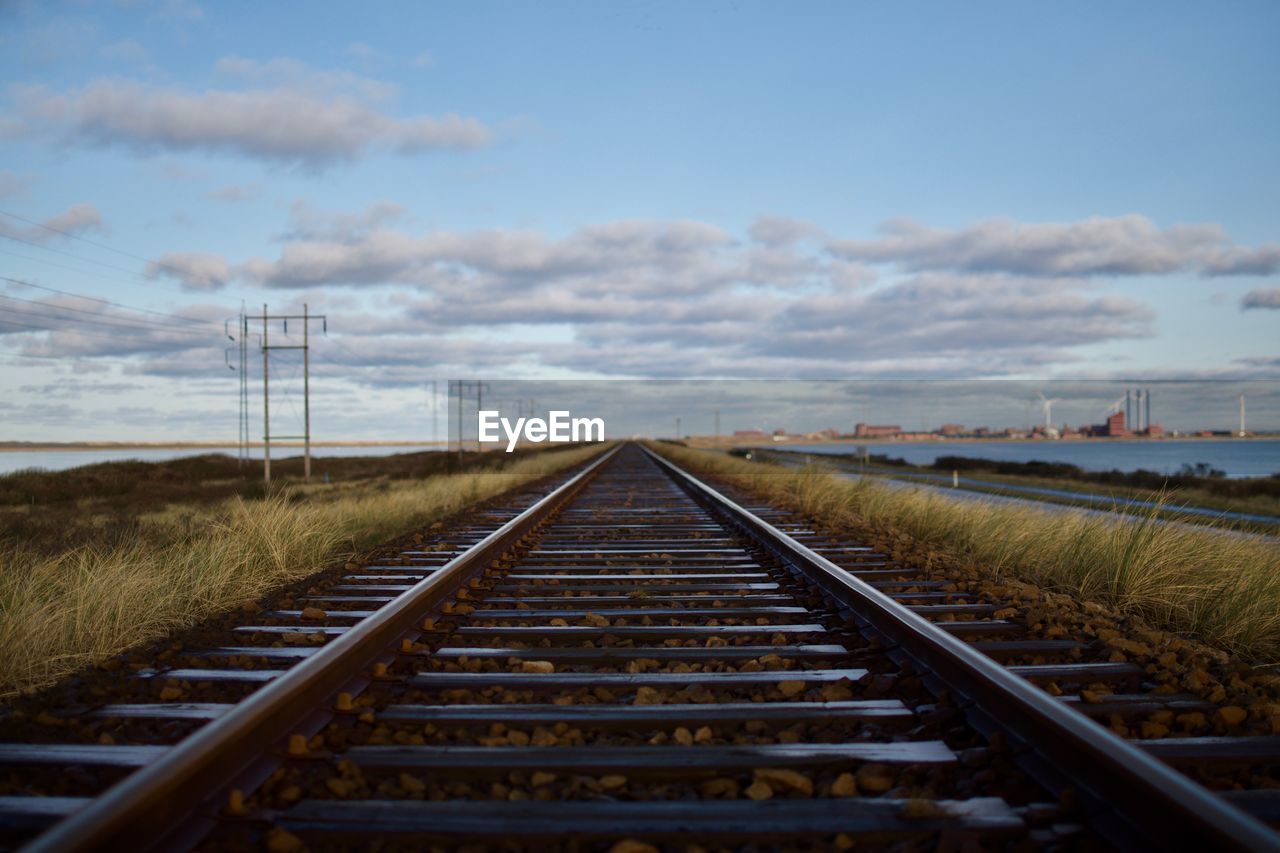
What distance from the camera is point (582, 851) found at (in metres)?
2.48

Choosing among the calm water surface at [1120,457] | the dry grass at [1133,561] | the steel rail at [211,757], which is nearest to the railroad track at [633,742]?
the steel rail at [211,757]

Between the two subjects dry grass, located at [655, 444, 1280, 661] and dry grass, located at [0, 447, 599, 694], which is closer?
dry grass, located at [0, 447, 599, 694]

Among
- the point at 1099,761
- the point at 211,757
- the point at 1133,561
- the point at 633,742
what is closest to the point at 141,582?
the point at 211,757

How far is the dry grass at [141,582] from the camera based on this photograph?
→ 15.5 feet

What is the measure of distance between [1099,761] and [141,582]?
5.67 m

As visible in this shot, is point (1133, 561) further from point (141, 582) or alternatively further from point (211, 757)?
point (141, 582)

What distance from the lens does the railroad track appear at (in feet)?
8.28

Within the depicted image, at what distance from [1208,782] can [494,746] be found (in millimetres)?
2365

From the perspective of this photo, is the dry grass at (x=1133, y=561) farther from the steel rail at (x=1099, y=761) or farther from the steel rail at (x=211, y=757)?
the steel rail at (x=211, y=757)

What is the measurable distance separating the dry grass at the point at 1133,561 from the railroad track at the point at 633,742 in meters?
1.19

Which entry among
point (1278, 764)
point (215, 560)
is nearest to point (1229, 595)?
point (1278, 764)

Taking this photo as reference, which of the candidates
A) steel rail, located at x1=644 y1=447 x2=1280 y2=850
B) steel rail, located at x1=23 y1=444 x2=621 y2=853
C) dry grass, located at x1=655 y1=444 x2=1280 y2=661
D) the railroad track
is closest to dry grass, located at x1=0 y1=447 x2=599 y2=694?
the railroad track

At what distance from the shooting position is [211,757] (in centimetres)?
270

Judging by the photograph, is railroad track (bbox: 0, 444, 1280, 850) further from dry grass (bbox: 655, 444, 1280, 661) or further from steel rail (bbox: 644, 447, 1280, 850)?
dry grass (bbox: 655, 444, 1280, 661)
